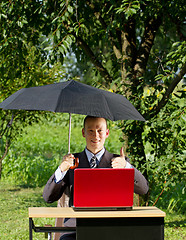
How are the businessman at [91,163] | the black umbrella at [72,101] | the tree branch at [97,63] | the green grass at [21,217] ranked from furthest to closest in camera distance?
1. the tree branch at [97,63]
2. the green grass at [21,217]
3. the businessman at [91,163]
4. the black umbrella at [72,101]

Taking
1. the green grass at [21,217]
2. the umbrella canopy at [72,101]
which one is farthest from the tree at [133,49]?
the umbrella canopy at [72,101]

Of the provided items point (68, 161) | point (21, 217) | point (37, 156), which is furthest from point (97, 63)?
point (37, 156)

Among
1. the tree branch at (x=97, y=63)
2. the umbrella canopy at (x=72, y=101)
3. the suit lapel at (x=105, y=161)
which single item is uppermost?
the tree branch at (x=97, y=63)

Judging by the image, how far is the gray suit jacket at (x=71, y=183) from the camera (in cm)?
326

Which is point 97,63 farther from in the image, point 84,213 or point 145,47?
point 84,213

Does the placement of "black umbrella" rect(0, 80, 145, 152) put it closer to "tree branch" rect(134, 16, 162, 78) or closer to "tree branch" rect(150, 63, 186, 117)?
"tree branch" rect(150, 63, 186, 117)

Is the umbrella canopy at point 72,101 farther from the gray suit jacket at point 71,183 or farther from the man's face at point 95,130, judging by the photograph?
the gray suit jacket at point 71,183

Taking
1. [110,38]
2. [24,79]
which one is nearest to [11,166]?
[24,79]

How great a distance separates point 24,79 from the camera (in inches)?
272

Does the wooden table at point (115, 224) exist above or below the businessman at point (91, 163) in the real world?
below

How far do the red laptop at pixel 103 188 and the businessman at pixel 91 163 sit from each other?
0.35m

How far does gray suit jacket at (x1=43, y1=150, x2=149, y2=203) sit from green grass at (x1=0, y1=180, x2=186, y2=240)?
2.51m

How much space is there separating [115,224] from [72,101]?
90 centimetres

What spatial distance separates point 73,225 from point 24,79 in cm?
397
